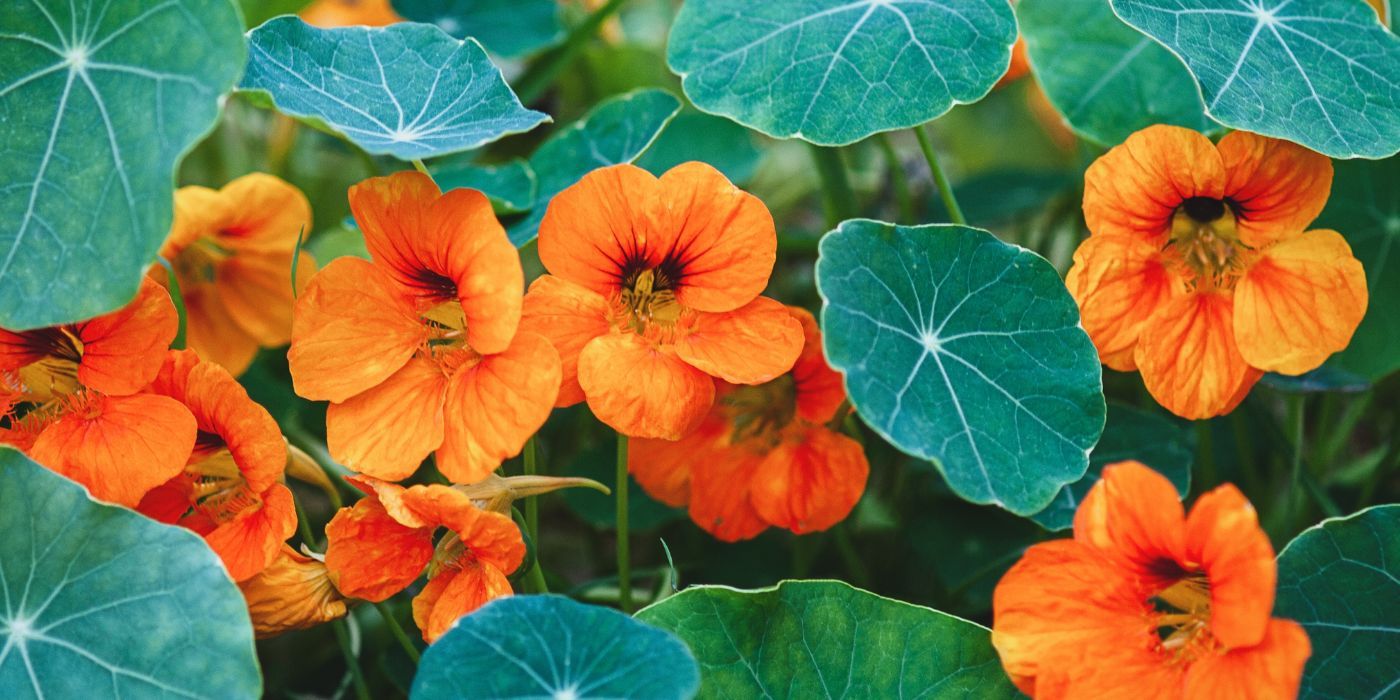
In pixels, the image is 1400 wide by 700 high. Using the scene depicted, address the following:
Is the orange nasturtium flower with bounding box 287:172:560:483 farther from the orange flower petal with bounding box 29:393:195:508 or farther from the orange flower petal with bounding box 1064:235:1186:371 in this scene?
the orange flower petal with bounding box 1064:235:1186:371

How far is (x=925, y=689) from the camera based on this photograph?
0.87 m

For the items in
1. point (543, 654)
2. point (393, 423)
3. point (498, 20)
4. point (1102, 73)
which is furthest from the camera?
point (498, 20)

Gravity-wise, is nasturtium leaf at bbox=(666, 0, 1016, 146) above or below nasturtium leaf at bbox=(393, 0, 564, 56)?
below

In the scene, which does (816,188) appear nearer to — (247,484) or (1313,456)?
(1313,456)

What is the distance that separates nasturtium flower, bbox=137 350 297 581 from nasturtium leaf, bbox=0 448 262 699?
53 millimetres

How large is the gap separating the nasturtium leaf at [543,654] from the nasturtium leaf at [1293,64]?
612 mm

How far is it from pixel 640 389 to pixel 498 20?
3.10 feet

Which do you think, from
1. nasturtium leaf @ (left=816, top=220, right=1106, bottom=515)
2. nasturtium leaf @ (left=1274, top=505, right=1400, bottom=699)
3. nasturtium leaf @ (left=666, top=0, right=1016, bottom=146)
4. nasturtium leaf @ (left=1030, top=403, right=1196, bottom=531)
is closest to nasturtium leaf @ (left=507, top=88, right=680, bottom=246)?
nasturtium leaf @ (left=666, top=0, right=1016, bottom=146)

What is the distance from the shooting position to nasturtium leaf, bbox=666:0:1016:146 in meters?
0.99

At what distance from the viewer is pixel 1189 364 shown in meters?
0.94

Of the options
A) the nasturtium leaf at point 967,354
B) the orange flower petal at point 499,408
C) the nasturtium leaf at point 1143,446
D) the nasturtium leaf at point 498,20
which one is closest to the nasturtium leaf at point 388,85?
the orange flower petal at point 499,408

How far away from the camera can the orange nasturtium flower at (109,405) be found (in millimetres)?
848

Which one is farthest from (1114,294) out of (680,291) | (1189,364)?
(680,291)

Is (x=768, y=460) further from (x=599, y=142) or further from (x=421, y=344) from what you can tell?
(x=599, y=142)
